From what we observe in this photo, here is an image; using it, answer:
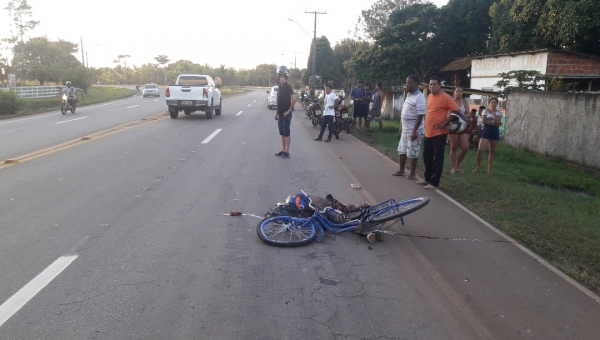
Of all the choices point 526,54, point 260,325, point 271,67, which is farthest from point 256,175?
point 271,67

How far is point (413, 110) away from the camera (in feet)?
30.1

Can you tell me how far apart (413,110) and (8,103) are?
932 inches

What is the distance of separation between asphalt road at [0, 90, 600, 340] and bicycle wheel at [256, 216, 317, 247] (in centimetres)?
11

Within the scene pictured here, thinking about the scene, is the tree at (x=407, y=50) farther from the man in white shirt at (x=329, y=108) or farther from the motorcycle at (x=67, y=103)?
the motorcycle at (x=67, y=103)

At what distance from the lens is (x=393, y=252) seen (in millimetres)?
5402

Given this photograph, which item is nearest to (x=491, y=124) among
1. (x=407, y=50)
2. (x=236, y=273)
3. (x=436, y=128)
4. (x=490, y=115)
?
(x=490, y=115)

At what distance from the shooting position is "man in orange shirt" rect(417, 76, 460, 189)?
27.2ft

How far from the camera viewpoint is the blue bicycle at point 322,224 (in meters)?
5.59

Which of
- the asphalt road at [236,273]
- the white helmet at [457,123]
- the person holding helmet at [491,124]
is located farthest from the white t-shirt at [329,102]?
the white helmet at [457,123]

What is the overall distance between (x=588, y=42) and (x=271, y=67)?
11091 cm

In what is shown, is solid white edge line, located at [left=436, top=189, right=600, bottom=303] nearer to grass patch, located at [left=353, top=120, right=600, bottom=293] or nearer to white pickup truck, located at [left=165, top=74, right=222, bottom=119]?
grass patch, located at [left=353, top=120, right=600, bottom=293]

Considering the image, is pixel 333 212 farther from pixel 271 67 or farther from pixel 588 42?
pixel 271 67

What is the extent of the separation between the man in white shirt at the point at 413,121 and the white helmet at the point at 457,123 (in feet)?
2.78

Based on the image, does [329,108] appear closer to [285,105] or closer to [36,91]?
[285,105]
